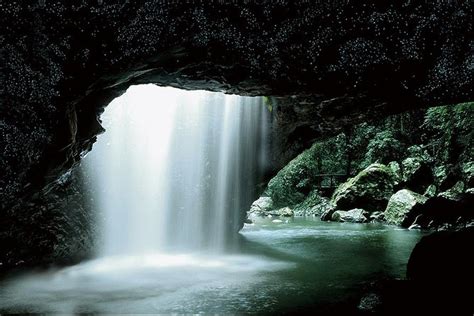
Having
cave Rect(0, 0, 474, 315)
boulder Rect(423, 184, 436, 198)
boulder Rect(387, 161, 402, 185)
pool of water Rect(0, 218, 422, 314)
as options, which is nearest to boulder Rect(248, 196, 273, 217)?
boulder Rect(387, 161, 402, 185)

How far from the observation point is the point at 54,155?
15.9 feet

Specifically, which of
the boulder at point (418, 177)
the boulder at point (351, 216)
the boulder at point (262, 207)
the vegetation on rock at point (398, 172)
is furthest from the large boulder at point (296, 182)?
the boulder at point (418, 177)

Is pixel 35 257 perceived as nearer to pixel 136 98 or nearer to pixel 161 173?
pixel 161 173

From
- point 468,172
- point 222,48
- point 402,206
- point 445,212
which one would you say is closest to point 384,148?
point 402,206

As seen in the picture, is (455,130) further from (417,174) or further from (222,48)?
(222,48)

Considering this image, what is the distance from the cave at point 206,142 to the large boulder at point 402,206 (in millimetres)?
484

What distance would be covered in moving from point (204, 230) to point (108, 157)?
442cm

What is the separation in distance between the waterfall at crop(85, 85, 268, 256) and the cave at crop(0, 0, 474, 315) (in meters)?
0.06

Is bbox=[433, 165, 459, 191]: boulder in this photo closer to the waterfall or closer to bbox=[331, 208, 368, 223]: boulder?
bbox=[331, 208, 368, 223]: boulder

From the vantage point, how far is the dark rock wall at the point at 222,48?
3.58 metres

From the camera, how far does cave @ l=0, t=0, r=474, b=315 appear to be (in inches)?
144

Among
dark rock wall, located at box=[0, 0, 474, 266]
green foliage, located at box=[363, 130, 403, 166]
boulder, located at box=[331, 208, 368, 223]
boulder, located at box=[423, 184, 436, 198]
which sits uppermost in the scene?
green foliage, located at box=[363, 130, 403, 166]

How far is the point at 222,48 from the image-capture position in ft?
12.8

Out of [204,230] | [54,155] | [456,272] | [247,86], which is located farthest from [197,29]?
[204,230]
